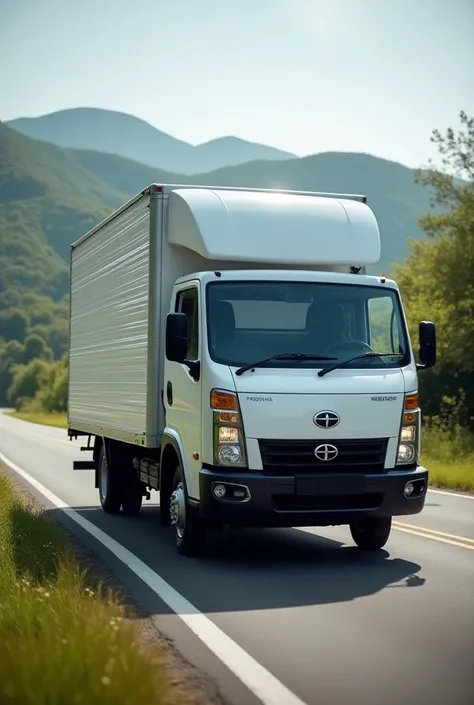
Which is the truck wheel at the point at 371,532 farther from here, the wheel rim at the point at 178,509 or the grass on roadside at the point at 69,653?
the grass on roadside at the point at 69,653

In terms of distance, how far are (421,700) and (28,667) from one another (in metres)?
1.93

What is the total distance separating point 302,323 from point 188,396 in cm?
124

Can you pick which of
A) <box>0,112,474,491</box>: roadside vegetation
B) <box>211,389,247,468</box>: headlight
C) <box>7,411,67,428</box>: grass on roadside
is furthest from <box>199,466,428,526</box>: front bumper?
<box>7,411,67,428</box>: grass on roadside

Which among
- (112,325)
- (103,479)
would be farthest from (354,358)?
(103,479)

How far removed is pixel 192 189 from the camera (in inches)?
471

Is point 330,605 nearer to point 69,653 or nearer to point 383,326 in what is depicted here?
point 69,653

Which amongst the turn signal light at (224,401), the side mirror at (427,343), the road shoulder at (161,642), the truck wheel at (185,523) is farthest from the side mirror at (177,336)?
the side mirror at (427,343)

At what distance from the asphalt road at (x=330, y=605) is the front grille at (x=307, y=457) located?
870mm

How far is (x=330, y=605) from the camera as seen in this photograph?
346 inches

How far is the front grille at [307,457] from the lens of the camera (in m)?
10.4

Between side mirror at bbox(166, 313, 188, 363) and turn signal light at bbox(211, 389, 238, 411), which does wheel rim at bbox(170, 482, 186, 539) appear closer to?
turn signal light at bbox(211, 389, 238, 411)

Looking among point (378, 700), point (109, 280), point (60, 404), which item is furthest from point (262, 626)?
point (60, 404)

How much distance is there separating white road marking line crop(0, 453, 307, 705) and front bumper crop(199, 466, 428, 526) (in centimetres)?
85

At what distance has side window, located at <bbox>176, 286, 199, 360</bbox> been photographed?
11.1m
